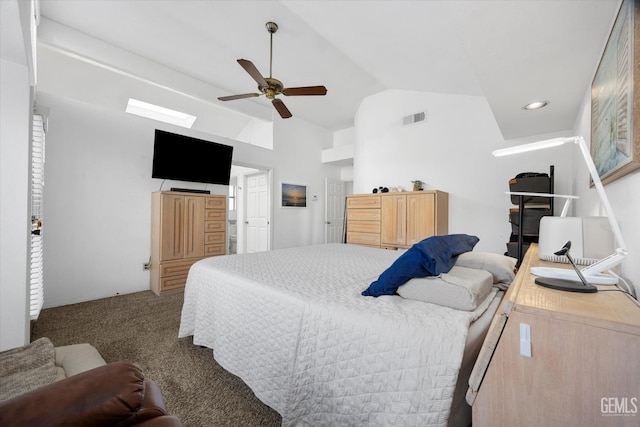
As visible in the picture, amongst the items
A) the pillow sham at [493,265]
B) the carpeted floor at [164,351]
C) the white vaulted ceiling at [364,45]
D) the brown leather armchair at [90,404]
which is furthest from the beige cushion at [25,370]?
the white vaulted ceiling at [364,45]

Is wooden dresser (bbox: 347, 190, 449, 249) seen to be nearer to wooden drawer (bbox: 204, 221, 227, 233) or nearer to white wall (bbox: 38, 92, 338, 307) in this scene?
wooden drawer (bbox: 204, 221, 227, 233)

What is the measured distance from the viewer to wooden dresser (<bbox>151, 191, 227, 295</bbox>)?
3475 millimetres

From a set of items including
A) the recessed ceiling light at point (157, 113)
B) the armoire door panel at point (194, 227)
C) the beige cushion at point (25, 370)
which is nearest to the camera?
the beige cushion at point (25, 370)

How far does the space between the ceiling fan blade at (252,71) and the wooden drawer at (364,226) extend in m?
2.70

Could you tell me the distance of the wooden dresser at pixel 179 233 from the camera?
3.47 m

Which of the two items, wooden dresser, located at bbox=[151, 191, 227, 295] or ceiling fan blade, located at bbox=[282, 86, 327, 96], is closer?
ceiling fan blade, located at bbox=[282, 86, 327, 96]

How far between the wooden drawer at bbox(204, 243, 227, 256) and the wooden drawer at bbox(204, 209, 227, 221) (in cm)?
42

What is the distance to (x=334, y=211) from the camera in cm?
641

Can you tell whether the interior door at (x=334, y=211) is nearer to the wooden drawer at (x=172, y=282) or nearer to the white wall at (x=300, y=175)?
the white wall at (x=300, y=175)

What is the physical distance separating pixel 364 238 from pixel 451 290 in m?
3.31

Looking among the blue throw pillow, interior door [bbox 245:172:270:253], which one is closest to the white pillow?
the blue throw pillow

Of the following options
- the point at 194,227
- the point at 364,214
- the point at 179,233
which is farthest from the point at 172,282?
the point at 364,214

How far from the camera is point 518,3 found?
1.19 meters

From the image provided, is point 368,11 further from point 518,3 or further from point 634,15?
point 634,15
